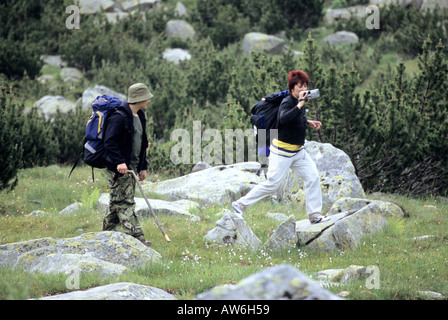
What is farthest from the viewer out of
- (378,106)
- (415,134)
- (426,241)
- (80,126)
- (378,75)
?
(378,75)

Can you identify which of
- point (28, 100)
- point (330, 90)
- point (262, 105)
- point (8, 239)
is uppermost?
point (262, 105)

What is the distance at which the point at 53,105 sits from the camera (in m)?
18.2

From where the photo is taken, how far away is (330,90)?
11.3 metres

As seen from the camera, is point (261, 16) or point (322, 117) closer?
point (322, 117)

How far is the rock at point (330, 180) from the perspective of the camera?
930 cm

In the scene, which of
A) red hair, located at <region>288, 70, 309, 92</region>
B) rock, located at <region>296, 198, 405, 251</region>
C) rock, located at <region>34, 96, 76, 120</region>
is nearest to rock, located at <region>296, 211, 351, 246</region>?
rock, located at <region>296, 198, 405, 251</region>

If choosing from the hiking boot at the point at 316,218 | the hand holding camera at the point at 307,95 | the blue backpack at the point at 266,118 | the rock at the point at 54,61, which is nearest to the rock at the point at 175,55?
the rock at the point at 54,61

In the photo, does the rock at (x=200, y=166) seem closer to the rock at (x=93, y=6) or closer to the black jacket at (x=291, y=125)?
the black jacket at (x=291, y=125)

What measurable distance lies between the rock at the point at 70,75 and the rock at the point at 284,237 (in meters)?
16.5

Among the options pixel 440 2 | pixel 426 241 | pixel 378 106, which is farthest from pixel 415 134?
pixel 440 2

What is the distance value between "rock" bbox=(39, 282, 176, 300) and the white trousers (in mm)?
2688

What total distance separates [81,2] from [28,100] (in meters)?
11.3

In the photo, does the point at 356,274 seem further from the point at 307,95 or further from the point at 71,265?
the point at 71,265

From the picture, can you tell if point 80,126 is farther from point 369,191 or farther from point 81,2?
point 81,2
